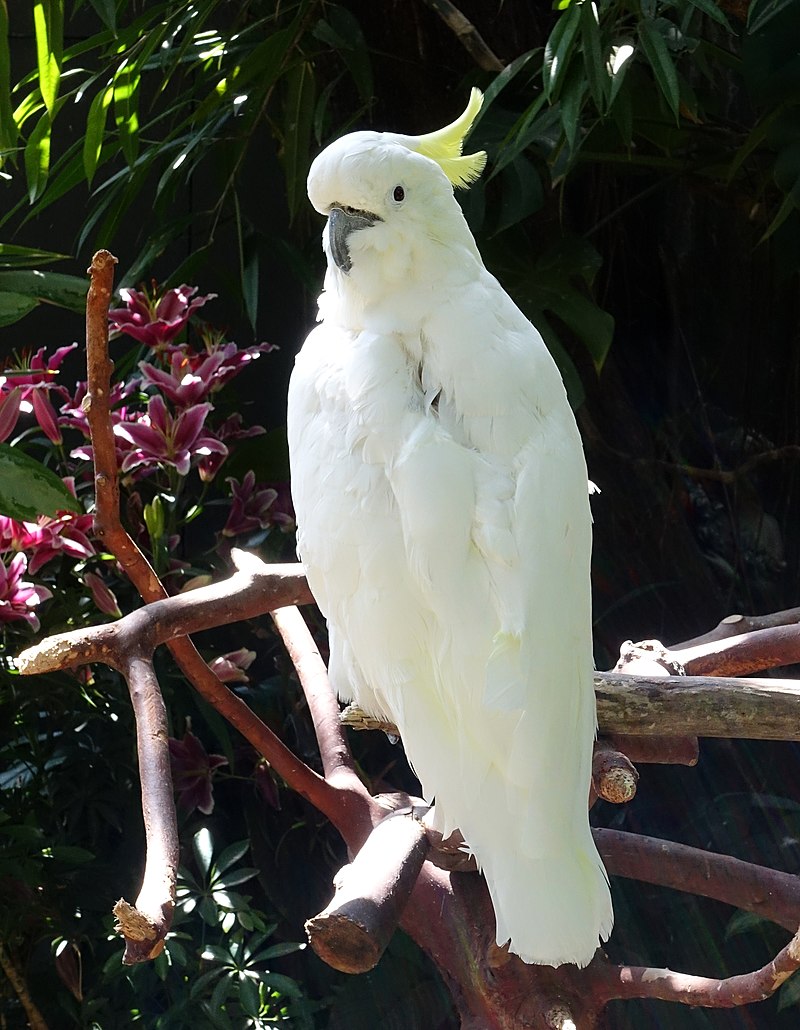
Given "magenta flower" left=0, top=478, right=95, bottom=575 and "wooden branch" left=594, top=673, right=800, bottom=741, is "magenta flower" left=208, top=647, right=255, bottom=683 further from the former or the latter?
"wooden branch" left=594, top=673, right=800, bottom=741

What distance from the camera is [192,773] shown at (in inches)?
60.4

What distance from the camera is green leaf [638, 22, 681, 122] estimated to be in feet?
4.29

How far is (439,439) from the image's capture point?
3.25 feet

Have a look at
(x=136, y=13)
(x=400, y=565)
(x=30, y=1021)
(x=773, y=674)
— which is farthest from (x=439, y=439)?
(x=136, y=13)

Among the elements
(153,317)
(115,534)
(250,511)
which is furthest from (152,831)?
(153,317)

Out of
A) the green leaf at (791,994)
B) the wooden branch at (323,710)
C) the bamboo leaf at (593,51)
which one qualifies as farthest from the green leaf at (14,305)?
the green leaf at (791,994)

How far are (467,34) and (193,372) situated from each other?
78 centimetres

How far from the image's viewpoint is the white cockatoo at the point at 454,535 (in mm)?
918

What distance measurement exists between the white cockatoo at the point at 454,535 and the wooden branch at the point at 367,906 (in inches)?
2.2

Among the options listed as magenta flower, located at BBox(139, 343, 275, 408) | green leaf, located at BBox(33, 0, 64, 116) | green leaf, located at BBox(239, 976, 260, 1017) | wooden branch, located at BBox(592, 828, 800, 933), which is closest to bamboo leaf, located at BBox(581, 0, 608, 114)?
magenta flower, located at BBox(139, 343, 275, 408)

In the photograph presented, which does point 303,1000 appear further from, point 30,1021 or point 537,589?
point 537,589

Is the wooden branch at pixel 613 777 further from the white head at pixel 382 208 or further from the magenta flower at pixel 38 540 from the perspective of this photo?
the magenta flower at pixel 38 540

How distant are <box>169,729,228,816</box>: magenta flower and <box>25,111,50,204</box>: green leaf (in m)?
0.81

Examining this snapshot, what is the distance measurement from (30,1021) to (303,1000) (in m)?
0.38
